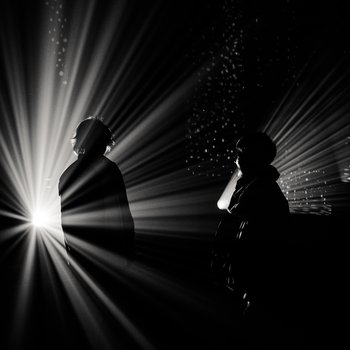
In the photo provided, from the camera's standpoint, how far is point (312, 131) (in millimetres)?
4445

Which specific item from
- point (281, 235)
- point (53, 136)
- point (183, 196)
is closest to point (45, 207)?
point (53, 136)

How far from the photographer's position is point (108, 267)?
4.79ft

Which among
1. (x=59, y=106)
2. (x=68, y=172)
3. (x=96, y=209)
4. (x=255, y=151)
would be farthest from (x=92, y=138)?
(x=59, y=106)

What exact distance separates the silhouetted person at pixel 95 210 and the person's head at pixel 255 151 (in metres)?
0.64

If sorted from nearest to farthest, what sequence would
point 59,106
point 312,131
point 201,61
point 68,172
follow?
point 68,172 < point 59,106 < point 312,131 < point 201,61

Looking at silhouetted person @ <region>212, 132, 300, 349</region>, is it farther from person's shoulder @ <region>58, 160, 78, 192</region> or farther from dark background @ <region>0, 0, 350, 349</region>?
dark background @ <region>0, 0, 350, 349</region>

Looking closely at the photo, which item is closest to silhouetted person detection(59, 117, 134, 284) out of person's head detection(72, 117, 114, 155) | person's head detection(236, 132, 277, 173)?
person's head detection(72, 117, 114, 155)

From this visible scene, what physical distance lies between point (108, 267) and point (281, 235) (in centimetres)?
82

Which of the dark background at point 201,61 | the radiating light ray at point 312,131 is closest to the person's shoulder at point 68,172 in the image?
the dark background at point 201,61

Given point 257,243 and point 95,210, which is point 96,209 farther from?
point 257,243

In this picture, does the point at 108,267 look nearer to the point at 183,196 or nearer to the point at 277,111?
the point at 183,196

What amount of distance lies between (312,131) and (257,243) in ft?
11.8

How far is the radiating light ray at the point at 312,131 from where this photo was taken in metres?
4.37

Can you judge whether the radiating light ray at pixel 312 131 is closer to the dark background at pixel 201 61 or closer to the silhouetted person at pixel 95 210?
the dark background at pixel 201 61
